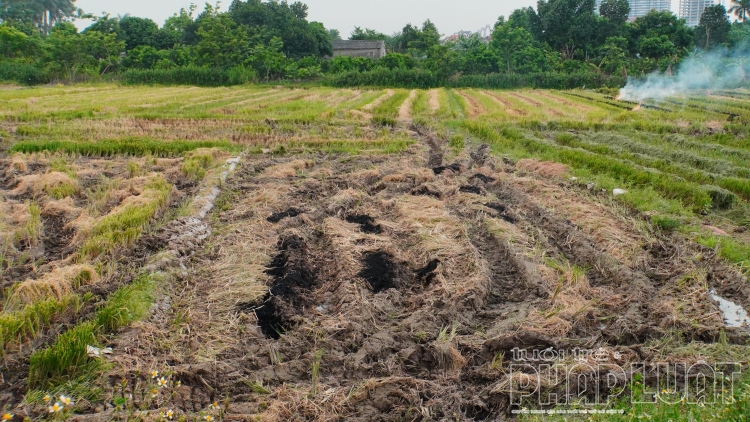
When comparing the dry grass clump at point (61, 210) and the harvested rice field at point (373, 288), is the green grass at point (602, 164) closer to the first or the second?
the harvested rice field at point (373, 288)

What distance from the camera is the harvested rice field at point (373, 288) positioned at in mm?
3596

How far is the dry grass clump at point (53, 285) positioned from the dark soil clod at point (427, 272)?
3.32m

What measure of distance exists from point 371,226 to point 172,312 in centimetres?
313

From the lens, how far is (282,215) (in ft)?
25.2

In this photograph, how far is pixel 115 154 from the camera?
1216 cm

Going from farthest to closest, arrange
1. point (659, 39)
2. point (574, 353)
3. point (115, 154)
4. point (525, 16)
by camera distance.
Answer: point (525, 16), point (659, 39), point (115, 154), point (574, 353)

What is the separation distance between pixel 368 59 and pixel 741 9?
101 ft

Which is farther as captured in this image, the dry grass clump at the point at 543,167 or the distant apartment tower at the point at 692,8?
the distant apartment tower at the point at 692,8

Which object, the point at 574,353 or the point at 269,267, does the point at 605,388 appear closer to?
the point at 574,353

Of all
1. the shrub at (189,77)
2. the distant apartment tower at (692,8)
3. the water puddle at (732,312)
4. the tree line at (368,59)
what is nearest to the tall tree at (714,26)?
the tree line at (368,59)

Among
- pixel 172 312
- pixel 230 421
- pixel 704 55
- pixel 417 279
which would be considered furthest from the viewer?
pixel 704 55

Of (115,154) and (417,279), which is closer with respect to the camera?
(417,279)

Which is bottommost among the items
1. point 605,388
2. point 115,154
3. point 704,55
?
point 605,388

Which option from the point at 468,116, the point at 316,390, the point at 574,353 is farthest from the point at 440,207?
the point at 468,116
